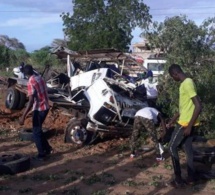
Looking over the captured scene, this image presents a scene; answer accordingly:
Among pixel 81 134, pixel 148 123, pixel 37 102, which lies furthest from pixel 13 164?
pixel 81 134

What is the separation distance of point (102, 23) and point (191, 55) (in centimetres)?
2700

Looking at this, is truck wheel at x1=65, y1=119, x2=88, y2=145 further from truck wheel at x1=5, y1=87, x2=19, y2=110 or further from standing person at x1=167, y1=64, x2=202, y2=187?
truck wheel at x1=5, y1=87, x2=19, y2=110

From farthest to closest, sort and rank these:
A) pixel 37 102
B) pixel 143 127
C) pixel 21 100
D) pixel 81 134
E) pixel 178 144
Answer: pixel 21 100 < pixel 81 134 < pixel 143 127 < pixel 37 102 < pixel 178 144

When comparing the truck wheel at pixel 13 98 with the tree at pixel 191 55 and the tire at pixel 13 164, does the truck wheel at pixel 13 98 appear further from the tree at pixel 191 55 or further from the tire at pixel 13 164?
the tire at pixel 13 164

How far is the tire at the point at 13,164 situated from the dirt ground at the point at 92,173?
10cm

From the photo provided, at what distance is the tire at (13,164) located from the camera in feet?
30.0

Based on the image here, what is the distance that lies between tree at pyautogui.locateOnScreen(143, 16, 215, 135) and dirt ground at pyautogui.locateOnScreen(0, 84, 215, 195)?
1.58 metres

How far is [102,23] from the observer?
126ft

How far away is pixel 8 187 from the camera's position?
848 cm

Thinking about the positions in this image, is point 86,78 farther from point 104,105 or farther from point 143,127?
point 143,127

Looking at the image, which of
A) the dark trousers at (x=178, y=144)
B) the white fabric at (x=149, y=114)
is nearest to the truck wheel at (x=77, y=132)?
the white fabric at (x=149, y=114)

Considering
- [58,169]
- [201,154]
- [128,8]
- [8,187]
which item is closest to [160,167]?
[201,154]

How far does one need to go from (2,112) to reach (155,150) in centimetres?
631

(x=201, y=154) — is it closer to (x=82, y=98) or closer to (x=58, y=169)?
(x=58, y=169)
